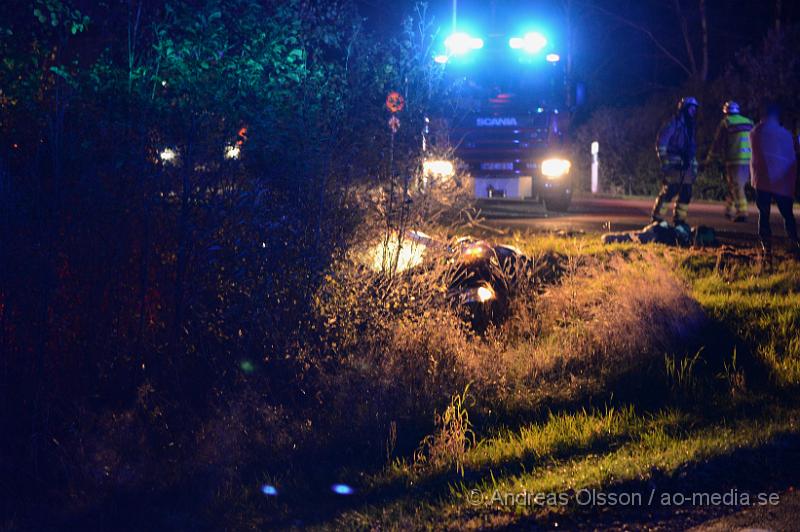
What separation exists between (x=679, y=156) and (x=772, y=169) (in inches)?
67.2

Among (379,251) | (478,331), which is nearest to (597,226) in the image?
(478,331)

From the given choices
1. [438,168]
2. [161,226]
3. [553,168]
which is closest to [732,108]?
[553,168]

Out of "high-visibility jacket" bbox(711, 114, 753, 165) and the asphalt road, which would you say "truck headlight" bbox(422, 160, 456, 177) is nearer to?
the asphalt road

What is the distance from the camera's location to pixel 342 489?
5258 mm

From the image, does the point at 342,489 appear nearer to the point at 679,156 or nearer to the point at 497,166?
the point at 679,156

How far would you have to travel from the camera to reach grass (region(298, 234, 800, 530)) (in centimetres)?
498

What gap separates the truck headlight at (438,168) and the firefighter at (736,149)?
292 inches

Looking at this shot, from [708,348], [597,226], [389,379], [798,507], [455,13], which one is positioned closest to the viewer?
[798,507]

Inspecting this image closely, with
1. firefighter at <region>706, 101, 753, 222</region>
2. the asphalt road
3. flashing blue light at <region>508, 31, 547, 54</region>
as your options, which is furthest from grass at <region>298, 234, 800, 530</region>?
flashing blue light at <region>508, 31, 547, 54</region>

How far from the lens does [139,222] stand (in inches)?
239

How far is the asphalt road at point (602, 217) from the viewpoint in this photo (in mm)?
14266

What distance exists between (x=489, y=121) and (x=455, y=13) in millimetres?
2001

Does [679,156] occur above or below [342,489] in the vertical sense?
above

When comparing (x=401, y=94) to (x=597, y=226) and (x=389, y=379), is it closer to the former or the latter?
(x=389, y=379)
